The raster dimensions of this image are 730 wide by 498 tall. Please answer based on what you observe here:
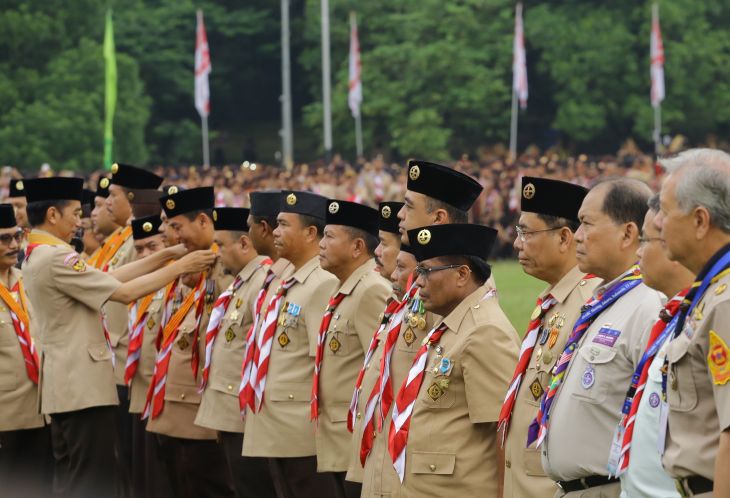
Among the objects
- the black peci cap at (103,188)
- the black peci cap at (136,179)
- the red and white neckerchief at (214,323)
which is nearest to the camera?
the red and white neckerchief at (214,323)

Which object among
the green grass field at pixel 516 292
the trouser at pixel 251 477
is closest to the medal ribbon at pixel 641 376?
the trouser at pixel 251 477

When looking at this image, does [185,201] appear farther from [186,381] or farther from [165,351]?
[186,381]

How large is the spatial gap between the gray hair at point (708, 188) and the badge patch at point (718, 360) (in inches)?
14.8

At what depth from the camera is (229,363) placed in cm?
834

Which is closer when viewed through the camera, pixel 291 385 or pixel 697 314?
pixel 697 314

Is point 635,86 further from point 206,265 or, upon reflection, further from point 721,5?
point 206,265

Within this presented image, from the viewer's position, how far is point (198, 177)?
1294 inches

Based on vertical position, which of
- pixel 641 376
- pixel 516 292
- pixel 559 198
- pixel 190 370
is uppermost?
pixel 559 198

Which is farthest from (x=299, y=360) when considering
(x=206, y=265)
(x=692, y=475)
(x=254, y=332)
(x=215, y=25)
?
(x=215, y=25)

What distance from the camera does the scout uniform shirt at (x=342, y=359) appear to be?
23.9 feet

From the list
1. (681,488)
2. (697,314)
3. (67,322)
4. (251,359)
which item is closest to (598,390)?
(681,488)

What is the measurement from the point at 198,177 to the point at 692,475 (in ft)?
95.2

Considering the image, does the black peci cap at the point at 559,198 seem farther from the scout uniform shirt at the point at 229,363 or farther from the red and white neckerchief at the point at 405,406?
the scout uniform shirt at the point at 229,363

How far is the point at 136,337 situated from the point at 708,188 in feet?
19.6
